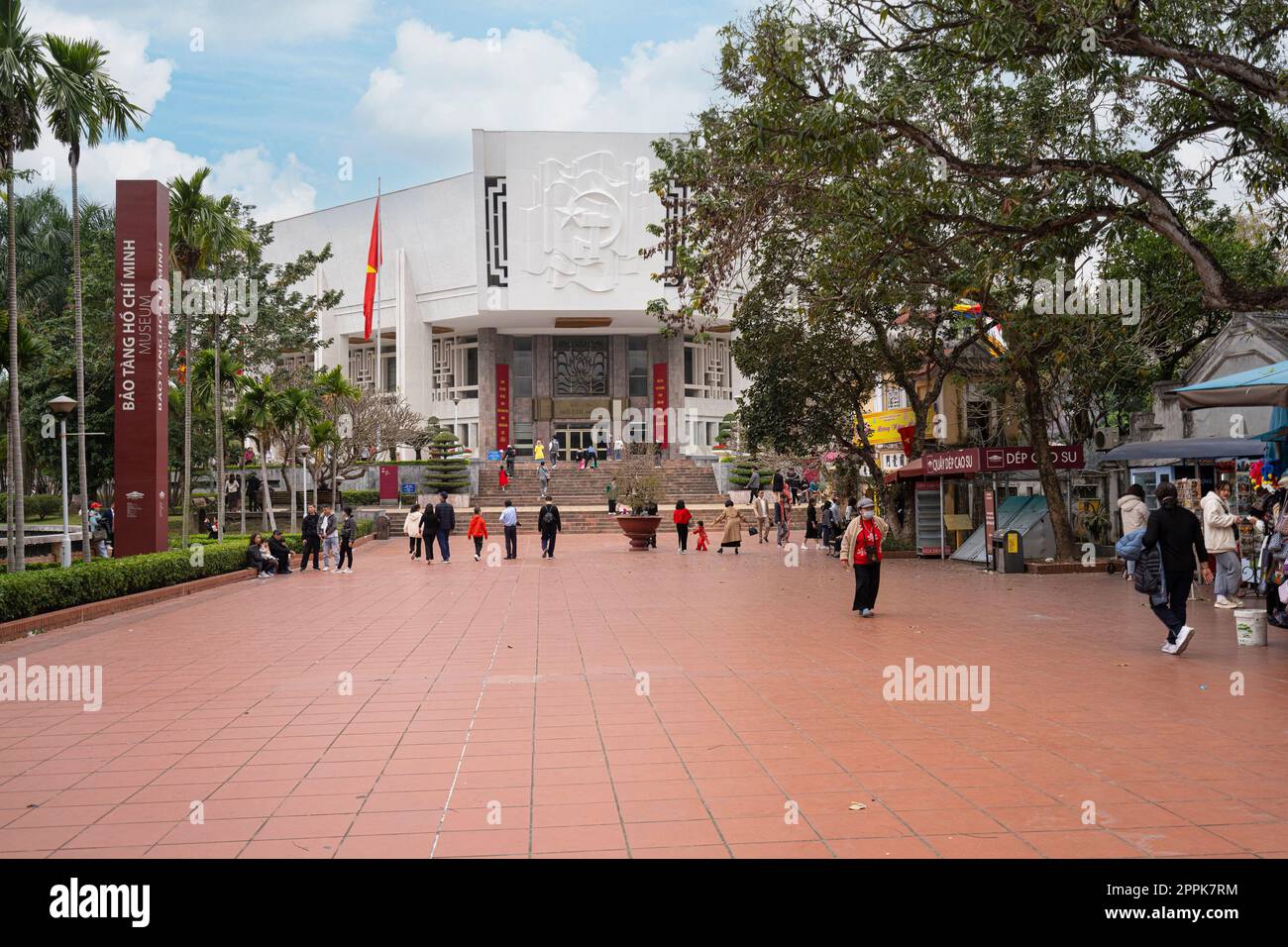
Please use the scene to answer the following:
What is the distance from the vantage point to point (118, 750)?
6531mm

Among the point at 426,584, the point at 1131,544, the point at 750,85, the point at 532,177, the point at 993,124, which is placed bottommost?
the point at 426,584

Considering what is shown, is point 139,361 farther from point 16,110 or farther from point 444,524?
point 444,524

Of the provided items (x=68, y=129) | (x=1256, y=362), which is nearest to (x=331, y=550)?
(x=68, y=129)

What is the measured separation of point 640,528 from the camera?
2700cm

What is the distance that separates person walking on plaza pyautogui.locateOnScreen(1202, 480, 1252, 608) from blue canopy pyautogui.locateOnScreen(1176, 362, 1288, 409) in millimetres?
1428

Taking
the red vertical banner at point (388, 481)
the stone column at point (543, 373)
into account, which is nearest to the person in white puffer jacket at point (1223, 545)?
the red vertical banner at point (388, 481)

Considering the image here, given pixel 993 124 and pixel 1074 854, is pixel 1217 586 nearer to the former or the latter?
pixel 993 124

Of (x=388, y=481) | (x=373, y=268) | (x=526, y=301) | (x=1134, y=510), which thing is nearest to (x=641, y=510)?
(x=1134, y=510)

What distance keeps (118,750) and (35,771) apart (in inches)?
20.0

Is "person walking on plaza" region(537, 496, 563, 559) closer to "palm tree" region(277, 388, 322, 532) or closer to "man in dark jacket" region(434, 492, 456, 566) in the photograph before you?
"man in dark jacket" region(434, 492, 456, 566)

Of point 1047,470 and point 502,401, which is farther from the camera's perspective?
point 502,401

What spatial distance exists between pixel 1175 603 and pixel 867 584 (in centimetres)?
396

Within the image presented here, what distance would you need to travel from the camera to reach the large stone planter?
2680 centimetres
